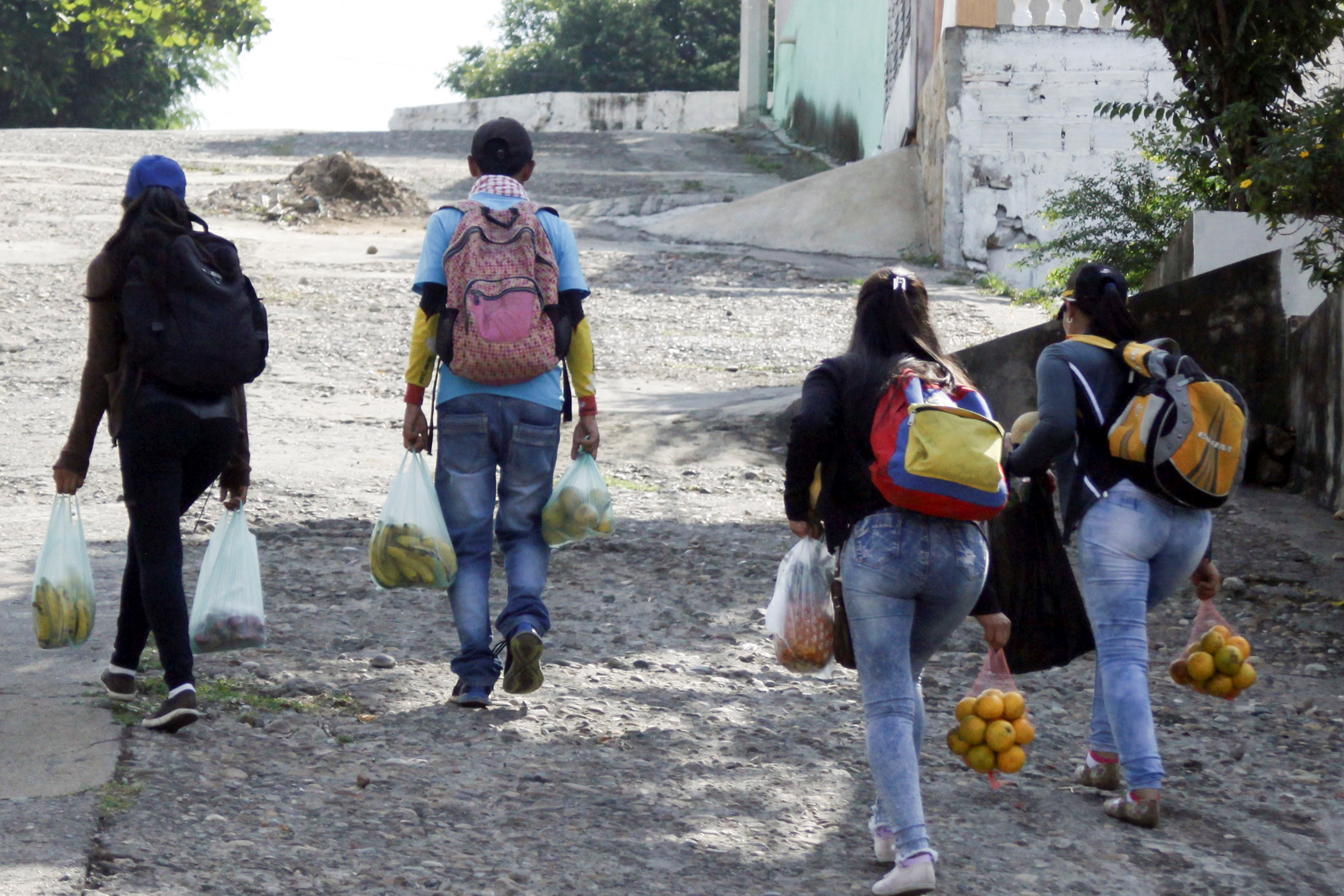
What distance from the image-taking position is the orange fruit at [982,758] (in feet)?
11.2

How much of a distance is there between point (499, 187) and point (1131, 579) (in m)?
2.14

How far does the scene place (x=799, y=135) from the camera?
2923 cm

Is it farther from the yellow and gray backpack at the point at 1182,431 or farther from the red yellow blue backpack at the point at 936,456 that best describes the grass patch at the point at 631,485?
the red yellow blue backpack at the point at 936,456

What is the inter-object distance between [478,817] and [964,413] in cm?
156

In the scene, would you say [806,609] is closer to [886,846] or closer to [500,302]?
[886,846]

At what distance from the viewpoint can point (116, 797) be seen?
329 cm

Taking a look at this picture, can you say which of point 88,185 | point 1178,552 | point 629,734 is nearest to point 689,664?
point 629,734

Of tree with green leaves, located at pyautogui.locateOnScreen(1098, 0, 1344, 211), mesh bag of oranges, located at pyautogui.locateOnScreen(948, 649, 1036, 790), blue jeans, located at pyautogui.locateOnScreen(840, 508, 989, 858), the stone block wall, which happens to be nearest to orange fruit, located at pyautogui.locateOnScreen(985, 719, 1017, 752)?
mesh bag of oranges, located at pyautogui.locateOnScreen(948, 649, 1036, 790)

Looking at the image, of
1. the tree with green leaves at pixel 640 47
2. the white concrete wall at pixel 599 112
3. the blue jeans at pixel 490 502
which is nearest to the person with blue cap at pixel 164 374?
the blue jeans at pixel 490 502

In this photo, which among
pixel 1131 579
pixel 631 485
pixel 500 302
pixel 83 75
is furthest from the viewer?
pixel 83 75

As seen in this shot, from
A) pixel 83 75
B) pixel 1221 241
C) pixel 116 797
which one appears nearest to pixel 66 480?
pixel 116 797

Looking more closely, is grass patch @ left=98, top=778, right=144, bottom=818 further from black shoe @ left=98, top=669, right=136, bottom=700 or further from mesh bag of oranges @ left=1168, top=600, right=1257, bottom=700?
mesh bag of oranges @ left=1168, top=600, right=1257, bottom=700

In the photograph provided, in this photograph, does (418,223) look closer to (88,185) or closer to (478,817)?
(88,185)

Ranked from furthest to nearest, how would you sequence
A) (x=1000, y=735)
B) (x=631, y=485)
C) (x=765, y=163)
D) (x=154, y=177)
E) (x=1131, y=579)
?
(x=765, y=163)
(x=631, y=485)
(x=154, y=177)
(x=1131, y=579)
(x=1000, y=735)
